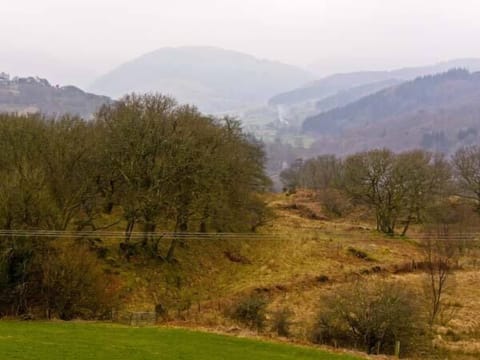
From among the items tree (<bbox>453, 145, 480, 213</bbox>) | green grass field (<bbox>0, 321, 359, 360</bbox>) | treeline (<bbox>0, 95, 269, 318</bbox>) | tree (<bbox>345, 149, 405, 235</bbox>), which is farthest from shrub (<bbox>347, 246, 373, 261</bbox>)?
tree (<bbox>453, 145, 480, 213</bbox>)

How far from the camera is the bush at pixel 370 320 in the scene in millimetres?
25750

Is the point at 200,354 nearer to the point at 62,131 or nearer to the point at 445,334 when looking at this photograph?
the point at 445,334

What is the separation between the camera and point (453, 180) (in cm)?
7356

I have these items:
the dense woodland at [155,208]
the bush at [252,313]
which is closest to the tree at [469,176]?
the dense woodland at [155,208]

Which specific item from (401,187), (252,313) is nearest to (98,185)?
(252,313)

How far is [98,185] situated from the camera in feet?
132

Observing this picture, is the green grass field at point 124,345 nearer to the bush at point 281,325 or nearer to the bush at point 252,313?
the bush at point 281,325

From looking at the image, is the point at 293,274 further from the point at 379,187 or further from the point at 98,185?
the point at 379,187

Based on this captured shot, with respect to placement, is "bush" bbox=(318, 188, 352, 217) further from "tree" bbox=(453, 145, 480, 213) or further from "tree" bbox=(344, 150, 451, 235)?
"tree" bbox=(453, 145, 480, 213)

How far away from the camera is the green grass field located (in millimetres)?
20188

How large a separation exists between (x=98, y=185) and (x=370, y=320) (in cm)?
2327

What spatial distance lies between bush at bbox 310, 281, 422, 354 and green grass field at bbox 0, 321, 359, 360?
337 cm

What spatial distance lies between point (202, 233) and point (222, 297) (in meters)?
11.0

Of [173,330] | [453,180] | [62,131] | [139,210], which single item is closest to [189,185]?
[139,210]
